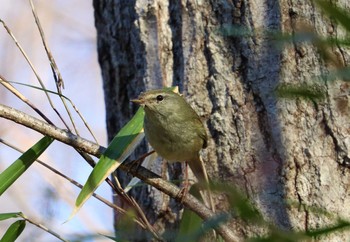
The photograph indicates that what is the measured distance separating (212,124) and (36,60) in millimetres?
3690

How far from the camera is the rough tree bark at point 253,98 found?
240 centimetres

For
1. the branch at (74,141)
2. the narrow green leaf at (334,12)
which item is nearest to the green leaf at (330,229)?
the narrow green leaf at (334,12)

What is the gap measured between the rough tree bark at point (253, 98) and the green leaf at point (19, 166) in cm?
66

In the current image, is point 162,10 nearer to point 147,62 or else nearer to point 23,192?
point 147,62

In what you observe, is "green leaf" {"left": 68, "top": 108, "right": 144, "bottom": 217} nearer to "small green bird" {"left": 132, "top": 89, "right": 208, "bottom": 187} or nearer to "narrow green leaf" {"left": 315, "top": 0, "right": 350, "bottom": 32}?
"small green bird" {"left": 132, "top": 89, "right": 208, "bottom": 187}

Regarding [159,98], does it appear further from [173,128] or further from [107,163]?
[107,163]

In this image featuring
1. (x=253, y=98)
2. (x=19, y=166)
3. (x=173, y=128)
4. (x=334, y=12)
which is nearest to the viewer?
(x=334, y=12)

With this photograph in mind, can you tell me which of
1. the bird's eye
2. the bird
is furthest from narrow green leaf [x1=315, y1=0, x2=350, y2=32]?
the bird's eye

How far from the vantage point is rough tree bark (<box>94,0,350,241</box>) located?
2.40m

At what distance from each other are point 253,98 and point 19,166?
38.7 inches

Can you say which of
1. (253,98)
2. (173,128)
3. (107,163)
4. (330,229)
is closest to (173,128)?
(173,128)

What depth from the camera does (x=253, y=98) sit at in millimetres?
2559

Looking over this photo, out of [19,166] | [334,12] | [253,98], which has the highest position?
[253,98]

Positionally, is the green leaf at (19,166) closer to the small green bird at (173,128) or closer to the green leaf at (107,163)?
the green leaf at (107,163)
